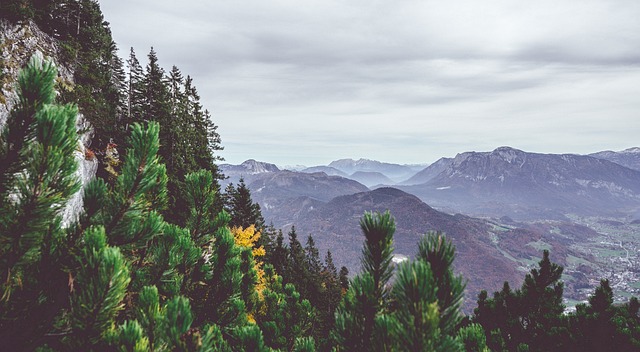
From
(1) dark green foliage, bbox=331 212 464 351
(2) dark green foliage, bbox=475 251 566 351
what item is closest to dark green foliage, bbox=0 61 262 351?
(1) dark green foliage, bbox=331 212 464 351

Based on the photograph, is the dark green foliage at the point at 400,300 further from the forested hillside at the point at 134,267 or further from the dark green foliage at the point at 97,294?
the dark green foliage at the point at 97,294

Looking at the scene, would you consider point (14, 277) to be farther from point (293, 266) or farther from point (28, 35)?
point (293, 266)

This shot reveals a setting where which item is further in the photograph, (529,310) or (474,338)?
(529,310)

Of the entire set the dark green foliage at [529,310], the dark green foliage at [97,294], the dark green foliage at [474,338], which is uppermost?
the dark green foliage at [97,294]

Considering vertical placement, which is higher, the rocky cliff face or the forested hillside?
the rocky cliff face

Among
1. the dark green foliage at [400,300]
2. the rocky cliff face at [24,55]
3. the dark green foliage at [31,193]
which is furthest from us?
the rocky cliff face at [24,55]

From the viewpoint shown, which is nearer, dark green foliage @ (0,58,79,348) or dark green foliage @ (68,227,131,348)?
dark green foliage @ (68,227,131,348)

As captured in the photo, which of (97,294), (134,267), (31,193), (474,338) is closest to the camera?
(97,294)

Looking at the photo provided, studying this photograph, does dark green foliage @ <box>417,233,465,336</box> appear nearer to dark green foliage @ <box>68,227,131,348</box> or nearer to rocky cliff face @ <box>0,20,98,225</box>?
dark green foliage @ <box>68,227,131,348</box>

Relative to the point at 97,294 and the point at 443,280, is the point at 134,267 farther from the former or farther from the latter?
the point at 443,280

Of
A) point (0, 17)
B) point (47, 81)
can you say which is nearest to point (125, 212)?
point (47, 81)

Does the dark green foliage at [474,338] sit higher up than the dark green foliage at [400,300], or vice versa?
the dark green foliage at [400,300]

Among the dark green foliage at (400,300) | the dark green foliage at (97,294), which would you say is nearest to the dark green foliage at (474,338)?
the dark green foliage at (400,300)

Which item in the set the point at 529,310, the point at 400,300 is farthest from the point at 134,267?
the point at 529,310
